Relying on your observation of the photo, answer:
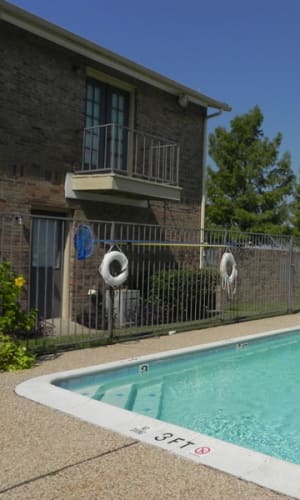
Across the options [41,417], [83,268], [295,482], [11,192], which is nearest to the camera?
[295,482]

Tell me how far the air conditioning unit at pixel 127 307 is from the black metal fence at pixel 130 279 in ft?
0.07

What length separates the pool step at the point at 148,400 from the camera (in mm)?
6492

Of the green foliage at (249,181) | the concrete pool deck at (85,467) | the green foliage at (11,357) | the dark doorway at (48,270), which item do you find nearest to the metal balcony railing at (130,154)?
the dark doorway at (48,270)

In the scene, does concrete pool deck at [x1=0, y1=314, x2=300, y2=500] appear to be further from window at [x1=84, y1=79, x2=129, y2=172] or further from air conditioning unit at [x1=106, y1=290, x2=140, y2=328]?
window at [x1=84, y1=79, x2=129, y2=172]

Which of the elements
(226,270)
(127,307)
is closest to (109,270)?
(127,307)

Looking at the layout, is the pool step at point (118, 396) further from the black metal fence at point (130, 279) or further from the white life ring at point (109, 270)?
the white life ring at point (109, 270)

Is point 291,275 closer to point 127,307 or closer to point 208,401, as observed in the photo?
point 127,307

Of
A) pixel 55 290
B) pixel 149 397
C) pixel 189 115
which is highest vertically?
pixel 189 115

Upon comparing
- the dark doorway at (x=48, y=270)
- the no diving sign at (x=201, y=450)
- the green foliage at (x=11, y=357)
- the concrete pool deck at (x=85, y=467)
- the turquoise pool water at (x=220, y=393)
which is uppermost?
the dark doorway at (x=48, y=270)

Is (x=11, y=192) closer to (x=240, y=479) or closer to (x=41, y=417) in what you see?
(x=41, y=417)

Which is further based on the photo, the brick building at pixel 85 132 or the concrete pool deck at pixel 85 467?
the brick building at pixel 85 132

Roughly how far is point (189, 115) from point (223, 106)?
1215 millimetres

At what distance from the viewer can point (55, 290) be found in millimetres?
11508

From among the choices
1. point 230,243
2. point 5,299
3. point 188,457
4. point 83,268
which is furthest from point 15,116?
point 188,457
